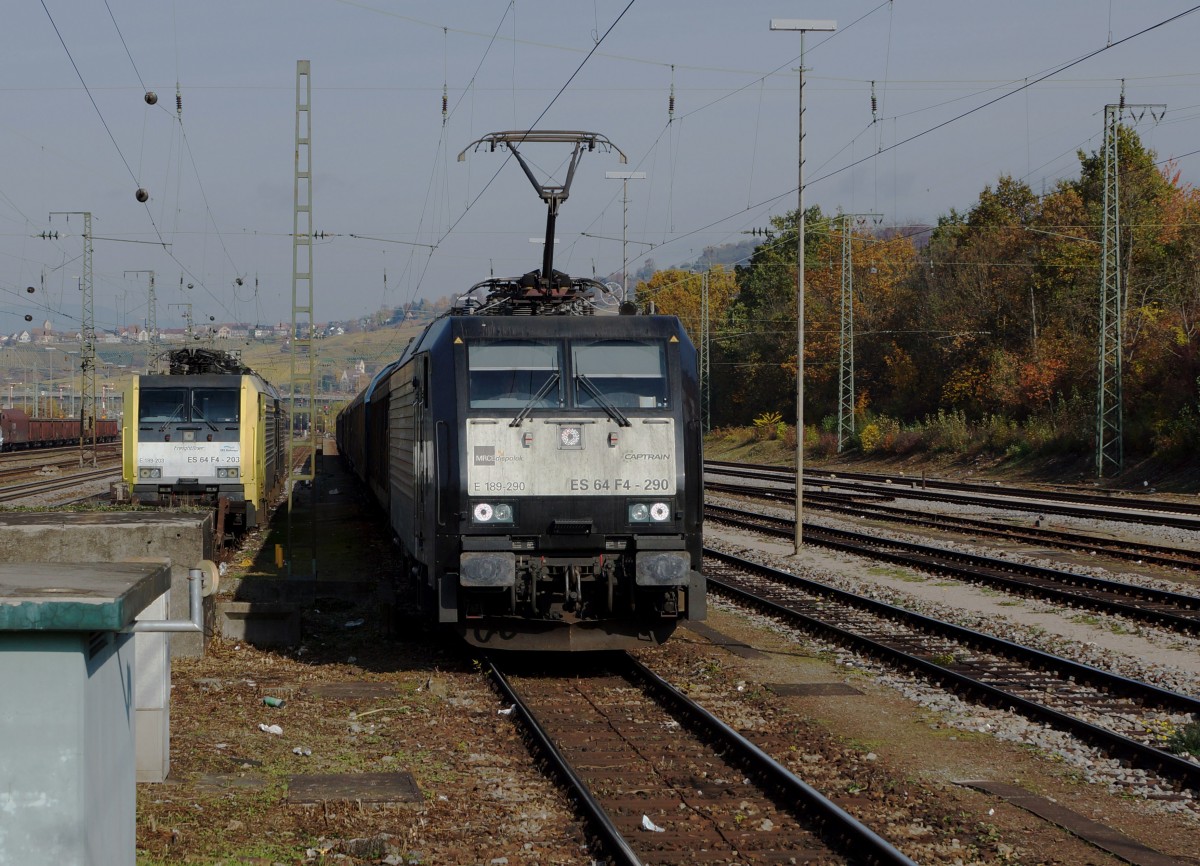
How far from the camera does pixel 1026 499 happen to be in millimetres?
32688

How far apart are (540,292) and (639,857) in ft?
25.0

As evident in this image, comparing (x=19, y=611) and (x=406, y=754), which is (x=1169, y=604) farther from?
(x=19, y=611)

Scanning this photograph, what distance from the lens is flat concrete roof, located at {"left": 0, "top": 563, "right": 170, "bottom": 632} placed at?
389 cm

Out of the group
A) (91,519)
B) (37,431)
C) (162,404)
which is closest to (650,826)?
(91,519)

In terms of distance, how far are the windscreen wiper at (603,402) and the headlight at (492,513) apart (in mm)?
1171

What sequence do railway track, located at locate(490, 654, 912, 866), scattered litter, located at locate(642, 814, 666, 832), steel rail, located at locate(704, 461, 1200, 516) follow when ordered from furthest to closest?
steel rail, located at locate(704, 461, 1200, 516) < scattered litter, located at locate(642, 814, 666, 832) < railway track, located at locate(490, 654, 912, 866)

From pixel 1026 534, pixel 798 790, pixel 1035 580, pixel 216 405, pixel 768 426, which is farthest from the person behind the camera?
pixel 768 426

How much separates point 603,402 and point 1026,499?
24329mm

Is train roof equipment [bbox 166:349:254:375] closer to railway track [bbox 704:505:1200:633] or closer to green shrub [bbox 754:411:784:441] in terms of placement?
railway track [bbox 704:505:1200:633]

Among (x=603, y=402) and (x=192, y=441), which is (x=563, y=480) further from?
(x=192, y=441)

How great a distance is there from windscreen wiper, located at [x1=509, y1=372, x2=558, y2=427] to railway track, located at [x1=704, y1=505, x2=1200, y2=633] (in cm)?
744

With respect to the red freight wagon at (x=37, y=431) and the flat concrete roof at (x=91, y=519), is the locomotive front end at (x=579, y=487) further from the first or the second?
the red freight wagon at (x=37, y=431)

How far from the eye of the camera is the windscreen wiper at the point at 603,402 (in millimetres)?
10859

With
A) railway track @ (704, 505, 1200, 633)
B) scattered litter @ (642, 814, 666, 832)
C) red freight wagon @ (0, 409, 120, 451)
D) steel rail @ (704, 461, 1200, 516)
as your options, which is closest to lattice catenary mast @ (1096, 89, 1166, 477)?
steel rail @ (704, 461, 1200, 516)
